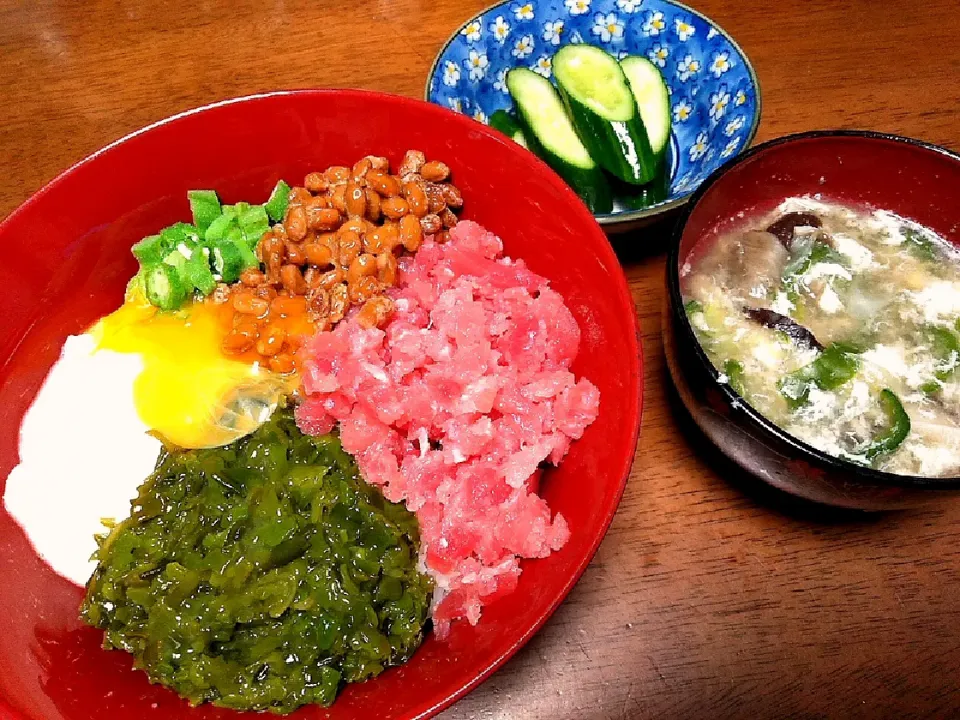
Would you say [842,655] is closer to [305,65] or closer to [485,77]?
[485,77]

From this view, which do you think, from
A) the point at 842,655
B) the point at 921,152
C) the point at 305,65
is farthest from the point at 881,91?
the point at 305,65

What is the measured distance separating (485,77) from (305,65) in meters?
0.84

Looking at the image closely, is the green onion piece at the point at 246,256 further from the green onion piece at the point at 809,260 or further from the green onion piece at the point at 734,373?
the green onion piece at the point at 809,260

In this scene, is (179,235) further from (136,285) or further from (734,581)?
(734,581)

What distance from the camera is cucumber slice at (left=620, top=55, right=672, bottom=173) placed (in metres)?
2.31

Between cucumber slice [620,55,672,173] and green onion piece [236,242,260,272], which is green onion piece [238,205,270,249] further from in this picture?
cucumber slice [620,55,672,173]

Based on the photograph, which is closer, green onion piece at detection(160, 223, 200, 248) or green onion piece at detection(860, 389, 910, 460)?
green onion piece at detection(860, 389, 910, 460)

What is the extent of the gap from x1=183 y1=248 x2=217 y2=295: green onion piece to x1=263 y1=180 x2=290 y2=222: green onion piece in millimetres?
225

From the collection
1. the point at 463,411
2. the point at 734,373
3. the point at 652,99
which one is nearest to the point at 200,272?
the point at 463,411

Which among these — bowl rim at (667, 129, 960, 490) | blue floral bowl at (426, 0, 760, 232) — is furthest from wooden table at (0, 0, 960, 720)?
bowl rim at (667, 129, 960, 490)

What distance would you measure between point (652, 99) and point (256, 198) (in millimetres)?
1383

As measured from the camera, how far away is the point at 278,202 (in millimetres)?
2041

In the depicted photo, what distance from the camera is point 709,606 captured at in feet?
5.82

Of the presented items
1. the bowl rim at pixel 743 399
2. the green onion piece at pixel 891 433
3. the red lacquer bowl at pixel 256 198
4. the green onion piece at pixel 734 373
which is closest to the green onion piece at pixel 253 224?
the red lacquer bowl at pixel 256 198
